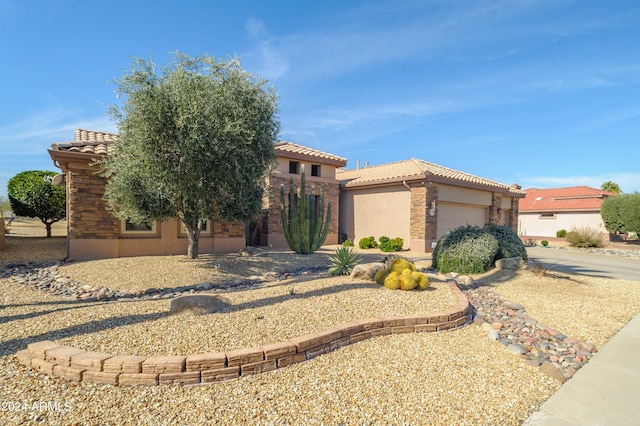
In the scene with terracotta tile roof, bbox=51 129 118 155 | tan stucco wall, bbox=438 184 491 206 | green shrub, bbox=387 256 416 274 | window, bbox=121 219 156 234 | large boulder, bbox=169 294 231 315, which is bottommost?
large boulder, bbox=169 294 231 315

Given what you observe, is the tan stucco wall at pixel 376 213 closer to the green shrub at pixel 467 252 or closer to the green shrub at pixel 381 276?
the green shrub at pixel 467 252

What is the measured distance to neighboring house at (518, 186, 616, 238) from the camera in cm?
2840

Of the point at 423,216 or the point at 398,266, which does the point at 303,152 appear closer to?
the point at 423,216

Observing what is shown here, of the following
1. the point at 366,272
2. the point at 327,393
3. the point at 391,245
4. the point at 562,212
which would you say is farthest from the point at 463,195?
the point at 562,212

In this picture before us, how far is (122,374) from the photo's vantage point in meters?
3.35

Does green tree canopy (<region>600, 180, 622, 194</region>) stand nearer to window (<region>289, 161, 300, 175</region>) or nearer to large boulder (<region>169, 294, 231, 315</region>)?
window (<region>289, 161, 300, 175</region>)

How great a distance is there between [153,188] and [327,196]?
11.3m

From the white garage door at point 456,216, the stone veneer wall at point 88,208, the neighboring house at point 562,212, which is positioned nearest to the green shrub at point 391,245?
the white garage door at point 456,216

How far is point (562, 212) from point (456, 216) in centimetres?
1799

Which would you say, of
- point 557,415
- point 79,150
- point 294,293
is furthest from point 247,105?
point 557,415

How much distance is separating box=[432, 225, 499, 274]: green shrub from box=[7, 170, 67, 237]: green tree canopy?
649 inches

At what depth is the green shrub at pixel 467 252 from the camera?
Result: 9781mm

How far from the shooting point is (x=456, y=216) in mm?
18156

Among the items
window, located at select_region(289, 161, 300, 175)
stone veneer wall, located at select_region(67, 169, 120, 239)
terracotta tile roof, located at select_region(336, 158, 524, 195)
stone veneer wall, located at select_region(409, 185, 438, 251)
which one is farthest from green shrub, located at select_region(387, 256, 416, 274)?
window, located at select_region(289, 161, 300, 175)
